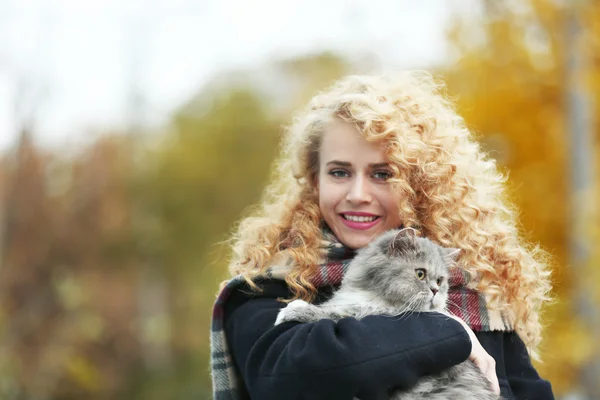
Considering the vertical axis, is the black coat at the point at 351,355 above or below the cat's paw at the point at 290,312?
below

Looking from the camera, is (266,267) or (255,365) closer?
(255,365)

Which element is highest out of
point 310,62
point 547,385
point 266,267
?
point 310,62

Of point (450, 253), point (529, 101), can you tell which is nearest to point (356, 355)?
point (450, 253)

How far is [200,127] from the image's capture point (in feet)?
84.4

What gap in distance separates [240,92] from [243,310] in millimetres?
23189

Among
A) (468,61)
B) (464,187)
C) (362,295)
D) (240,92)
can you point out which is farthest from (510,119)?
(240,92)

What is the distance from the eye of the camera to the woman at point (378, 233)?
9.09 ft

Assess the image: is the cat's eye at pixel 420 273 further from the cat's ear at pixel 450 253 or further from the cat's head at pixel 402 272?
the cat's ear at pixel 450 253

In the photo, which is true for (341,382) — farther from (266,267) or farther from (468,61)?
(468,61)

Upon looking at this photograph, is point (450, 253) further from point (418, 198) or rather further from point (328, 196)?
point (328, 196)

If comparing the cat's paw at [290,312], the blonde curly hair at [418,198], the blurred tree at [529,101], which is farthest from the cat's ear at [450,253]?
the blurred tree at [529,101]

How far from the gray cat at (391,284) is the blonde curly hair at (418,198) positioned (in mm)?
184

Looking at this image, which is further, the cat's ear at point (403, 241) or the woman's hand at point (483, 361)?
the cat's ear at point (403, 241)

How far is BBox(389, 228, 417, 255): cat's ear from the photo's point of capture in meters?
2.93
